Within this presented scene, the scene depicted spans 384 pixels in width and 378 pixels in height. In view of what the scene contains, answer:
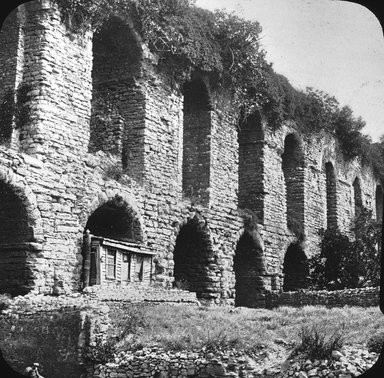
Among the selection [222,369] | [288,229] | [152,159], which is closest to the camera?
[222,369]

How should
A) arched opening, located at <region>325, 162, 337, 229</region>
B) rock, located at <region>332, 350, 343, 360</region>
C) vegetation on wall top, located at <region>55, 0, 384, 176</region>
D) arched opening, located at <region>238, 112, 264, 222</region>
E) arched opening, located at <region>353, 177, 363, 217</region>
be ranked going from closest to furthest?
rock, located at <region>332, 350, 343, 360</region> → vegetation on wall top, located at <region>55, 0, 384, 176</region> → arched opening, located at <region>238, 112, 264, 222</region> → arched opening, located at <region>325, 162, 337, 229</region> → arched opening, located at <region>353, 177, 363, 217</region>

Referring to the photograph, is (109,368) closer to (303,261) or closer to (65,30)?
(65,30)

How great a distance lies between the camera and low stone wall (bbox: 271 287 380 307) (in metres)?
18.2

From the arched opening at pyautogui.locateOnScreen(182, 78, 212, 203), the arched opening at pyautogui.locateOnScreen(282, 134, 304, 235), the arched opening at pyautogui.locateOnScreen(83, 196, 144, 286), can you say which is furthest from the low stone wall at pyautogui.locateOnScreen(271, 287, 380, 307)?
the arched opening at pyautogui.locateOnScreen(83, 196, 144, 286)

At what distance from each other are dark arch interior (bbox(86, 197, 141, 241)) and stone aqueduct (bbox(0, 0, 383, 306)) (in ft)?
0.09

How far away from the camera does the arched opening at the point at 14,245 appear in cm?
1258

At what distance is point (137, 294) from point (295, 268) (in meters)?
10.8

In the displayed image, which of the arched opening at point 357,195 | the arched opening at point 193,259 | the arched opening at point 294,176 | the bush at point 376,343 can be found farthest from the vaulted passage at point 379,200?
the bush at point 376,343

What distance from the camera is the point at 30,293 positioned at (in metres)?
12.4

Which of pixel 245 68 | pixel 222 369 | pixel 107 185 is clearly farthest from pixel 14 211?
pixel 245 68

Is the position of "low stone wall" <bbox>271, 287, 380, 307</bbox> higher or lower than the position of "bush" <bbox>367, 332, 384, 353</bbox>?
higher

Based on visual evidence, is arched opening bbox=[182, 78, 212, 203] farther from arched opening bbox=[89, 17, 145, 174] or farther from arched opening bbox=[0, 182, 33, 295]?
arched opening bbox=[0, 182, 33, 295]

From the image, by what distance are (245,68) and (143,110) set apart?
4614 mm

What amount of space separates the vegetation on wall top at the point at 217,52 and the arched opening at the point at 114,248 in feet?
12.7
